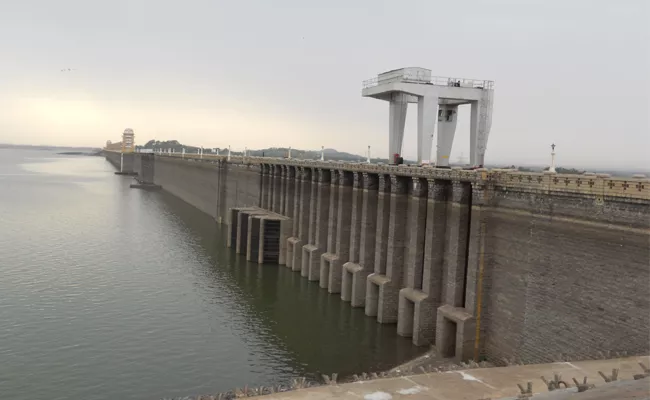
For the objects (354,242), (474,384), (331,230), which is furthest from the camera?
(331,230)

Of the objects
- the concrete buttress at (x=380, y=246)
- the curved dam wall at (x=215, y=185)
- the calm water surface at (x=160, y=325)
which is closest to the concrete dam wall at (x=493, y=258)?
the concrete buttress at (x=380, y=246)

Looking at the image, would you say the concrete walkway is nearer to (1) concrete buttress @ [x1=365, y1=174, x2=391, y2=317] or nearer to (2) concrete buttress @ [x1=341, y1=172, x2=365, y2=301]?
(1) concrete buttress @ [x1=365, y1=174, x2=391, y2=317]

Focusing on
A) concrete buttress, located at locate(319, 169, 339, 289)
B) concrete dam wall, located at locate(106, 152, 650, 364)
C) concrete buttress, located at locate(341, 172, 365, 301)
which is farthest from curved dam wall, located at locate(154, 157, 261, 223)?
concrete buttress, located at locate(341, 172, 365, 301)

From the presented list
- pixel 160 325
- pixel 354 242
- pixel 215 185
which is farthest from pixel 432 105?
pixel 215 185

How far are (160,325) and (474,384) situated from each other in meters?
24.8

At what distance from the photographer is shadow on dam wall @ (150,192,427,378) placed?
31.0 m

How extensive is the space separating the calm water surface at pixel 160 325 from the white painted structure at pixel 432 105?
15.7 m

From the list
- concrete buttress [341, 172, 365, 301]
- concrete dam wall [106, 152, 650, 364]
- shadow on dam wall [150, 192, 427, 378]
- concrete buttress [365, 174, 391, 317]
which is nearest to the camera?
concrete dam wall [106, 152, 650, 364]

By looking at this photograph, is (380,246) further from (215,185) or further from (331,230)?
(215,185)

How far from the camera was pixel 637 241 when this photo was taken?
21.2 metres

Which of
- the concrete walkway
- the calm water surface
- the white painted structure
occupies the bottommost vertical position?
the calm water surface

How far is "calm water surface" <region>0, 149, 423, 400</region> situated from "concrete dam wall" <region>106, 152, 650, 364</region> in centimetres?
309

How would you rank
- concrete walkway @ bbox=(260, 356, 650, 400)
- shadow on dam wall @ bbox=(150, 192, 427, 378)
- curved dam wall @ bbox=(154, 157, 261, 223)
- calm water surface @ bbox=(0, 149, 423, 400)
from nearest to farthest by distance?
concrete walkway @ bbox=(260, 356, 650, 400)
calm water surface @ bbox=(0, 149, 423, 400)
shadow on dam wall @ bbox=(150, 192, 427, 378)
curved dam wall @ bbox=(154, 157, 261, 223)

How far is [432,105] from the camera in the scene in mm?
44406
